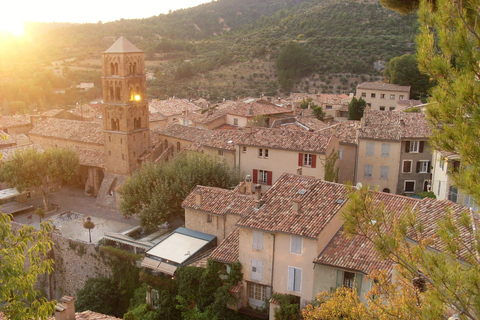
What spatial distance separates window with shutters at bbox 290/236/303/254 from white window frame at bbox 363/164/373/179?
17.1 meters

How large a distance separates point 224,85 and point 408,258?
8469 cm

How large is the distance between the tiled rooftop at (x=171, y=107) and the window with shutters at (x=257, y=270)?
38.6 m

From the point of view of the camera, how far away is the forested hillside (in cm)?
9031

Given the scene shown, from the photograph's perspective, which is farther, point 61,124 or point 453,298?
point 61,124

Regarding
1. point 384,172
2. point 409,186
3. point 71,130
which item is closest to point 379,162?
point 384,172

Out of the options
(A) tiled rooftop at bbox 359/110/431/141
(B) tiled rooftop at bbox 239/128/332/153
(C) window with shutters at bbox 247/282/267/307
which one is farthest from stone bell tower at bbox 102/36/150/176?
(C) window with shutters at bbox 247/282/267/307

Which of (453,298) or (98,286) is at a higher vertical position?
(453,298)

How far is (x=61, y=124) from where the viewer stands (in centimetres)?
4869

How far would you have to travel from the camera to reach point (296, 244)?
21.1m

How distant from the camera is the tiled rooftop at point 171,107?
59.5m

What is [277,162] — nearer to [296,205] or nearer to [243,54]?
[296,205]

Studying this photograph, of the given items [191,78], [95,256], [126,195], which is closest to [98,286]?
[95,256]

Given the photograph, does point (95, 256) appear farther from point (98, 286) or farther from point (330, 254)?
point (330, 254)

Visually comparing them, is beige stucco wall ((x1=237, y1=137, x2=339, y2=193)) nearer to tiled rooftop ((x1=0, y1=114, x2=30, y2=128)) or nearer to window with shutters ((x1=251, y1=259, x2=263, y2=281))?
window with shutters ((x1=251, y1=259, x2=263, y2=281))
